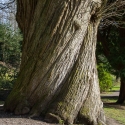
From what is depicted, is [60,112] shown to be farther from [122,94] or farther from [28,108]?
[122,94]

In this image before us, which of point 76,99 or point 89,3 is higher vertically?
point 89,3

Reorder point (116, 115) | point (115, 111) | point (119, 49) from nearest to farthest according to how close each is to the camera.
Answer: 1. point (116, 115)
2. point (115, 111)
3. point (119, 49)

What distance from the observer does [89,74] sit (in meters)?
6.73

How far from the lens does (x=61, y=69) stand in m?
→ 6.59

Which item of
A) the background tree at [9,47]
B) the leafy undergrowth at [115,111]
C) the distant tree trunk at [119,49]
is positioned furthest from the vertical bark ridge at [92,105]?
the background tree at [9,47]

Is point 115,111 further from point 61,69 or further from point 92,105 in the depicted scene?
point 61,69

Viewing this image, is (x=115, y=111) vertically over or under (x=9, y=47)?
under

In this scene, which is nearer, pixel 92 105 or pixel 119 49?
pixel 92 105

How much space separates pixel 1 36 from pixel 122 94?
12364 millimetres

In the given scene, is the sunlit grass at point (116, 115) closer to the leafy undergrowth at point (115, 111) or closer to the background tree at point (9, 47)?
the leafy undergrowth at point (115, 111)

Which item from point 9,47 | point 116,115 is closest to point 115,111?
point 116,115

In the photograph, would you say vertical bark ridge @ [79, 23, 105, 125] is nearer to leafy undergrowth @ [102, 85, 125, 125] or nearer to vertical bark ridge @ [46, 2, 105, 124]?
vertical bark ridge @ [46, 2, 105, 124]

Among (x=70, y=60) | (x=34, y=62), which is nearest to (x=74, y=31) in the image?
(x=70, y=60)

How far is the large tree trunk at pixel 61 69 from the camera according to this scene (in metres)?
6.50
